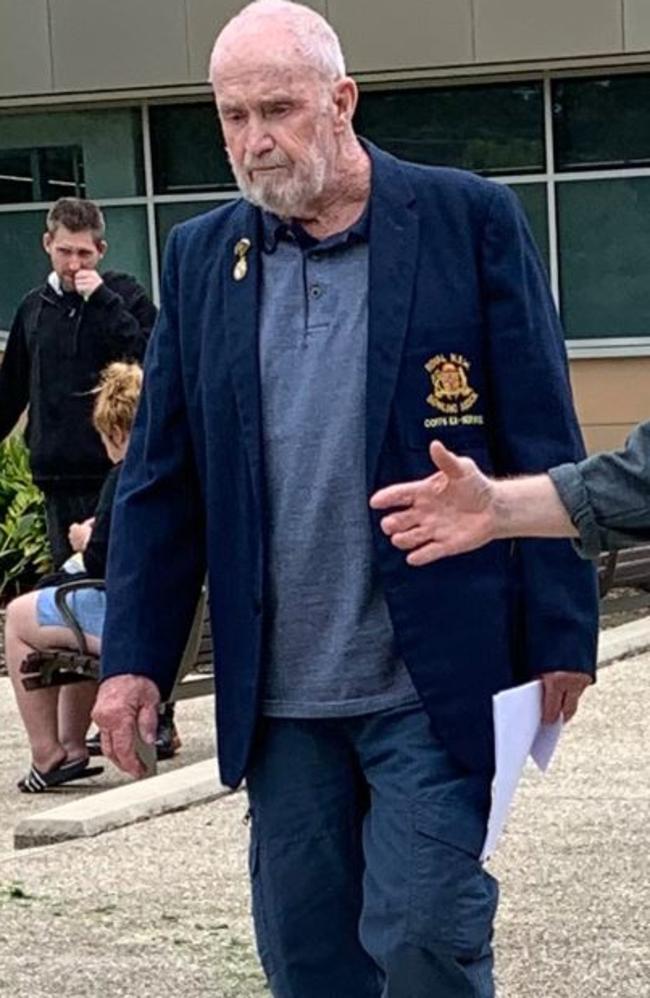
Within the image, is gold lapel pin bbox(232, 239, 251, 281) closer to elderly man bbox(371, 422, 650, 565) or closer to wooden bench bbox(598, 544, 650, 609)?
elderly man bbox(371, 422, 650, 565)

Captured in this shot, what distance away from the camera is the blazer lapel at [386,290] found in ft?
13.1

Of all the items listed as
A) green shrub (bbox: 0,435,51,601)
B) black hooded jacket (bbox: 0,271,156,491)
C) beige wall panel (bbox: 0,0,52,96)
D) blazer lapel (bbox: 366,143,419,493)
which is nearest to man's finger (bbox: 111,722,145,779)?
blazer lapel (bbox: 366,143,419,493)

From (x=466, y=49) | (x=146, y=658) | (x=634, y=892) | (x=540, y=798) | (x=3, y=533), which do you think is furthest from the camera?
(x=466, y=49)

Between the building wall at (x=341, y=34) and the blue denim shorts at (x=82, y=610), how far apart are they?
10.9 m

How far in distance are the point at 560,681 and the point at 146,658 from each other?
0.77 m

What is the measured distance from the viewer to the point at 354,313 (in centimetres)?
408

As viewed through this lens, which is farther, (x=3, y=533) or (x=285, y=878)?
(x=3, y=533)

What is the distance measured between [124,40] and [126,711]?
51.3 feet

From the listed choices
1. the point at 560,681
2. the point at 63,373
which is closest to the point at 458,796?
the point at 560,681

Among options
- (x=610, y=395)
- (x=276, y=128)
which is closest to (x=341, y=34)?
(x=610, y=395)

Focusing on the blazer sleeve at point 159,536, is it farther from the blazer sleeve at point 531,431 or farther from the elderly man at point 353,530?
the blazer sleeve at point 531,431

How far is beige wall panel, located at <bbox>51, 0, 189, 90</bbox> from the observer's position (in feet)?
62.7

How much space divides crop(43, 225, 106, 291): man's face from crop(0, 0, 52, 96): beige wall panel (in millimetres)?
10158

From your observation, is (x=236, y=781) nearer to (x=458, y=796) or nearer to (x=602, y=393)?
(x=458, y=796)
